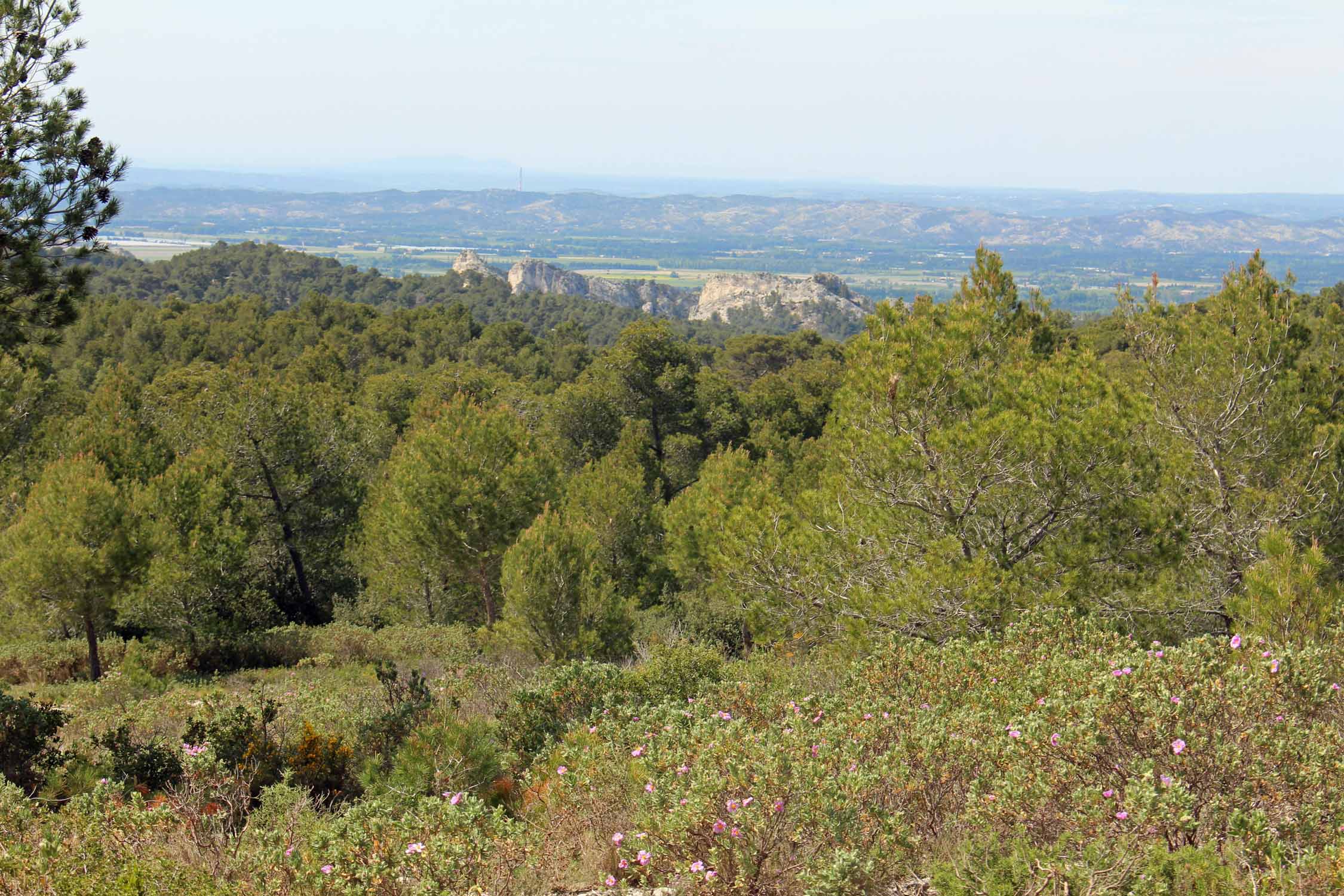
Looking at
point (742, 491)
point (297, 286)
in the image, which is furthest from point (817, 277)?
point (742, 491)

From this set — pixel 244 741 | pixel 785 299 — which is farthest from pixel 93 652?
pixel 785 299

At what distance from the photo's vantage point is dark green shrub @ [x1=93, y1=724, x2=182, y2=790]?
700 cm

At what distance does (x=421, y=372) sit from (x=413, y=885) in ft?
128

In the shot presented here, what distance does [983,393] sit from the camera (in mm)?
9734

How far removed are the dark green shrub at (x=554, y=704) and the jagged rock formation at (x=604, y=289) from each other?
115 meters

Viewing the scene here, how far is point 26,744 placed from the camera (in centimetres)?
712

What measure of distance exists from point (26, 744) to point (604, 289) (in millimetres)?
135733

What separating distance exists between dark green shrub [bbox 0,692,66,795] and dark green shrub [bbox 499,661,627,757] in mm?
3465

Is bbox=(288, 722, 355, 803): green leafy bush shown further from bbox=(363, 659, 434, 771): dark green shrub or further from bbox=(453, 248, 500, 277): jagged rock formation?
bbox=(453, 248, 500, 277): jagged rock formation

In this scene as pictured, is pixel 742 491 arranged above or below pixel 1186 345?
below

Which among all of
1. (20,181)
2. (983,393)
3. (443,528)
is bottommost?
(443,528)

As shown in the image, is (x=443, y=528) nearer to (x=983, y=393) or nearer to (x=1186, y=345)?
(x=983, y=393)

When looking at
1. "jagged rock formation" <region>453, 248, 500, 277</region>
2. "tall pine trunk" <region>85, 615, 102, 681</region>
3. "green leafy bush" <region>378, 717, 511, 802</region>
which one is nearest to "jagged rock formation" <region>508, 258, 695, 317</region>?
"jagged rock formation" <region>453, 248, 500, 277</region>

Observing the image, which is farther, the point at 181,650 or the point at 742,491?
the point at 742,491
